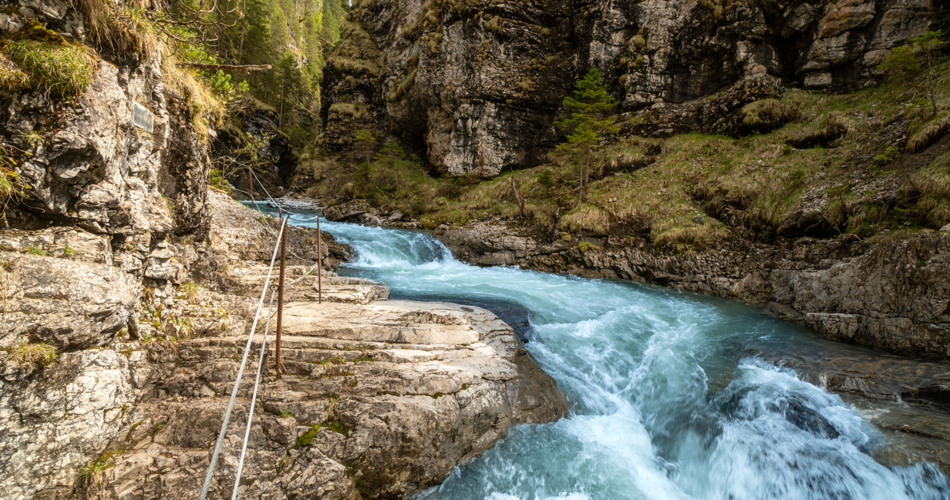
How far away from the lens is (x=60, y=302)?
389 cm

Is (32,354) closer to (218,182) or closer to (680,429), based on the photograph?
(218,182)

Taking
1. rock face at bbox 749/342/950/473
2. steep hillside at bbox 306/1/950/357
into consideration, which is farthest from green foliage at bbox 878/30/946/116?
rock face at bbox 749/342/950/473

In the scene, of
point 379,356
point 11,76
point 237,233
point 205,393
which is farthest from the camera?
point 237,233

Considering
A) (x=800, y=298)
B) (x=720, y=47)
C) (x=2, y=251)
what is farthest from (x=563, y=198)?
(x=2, y=251)

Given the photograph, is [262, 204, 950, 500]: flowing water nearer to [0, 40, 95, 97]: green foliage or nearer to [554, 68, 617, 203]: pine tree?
[0, 40, 95, 97]: green foliage

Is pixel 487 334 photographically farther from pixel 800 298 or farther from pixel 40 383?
pixel 800 298

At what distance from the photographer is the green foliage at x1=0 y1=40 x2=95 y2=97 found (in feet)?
12.6

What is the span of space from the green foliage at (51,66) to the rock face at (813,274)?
1403cm

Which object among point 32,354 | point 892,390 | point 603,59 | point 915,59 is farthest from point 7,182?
point 603,59

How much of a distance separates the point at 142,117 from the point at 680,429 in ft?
32.1

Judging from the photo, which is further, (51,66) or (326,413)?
(326,413)

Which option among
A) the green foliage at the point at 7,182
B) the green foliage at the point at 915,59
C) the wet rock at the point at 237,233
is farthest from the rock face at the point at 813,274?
the green foliage at the point at 7,182

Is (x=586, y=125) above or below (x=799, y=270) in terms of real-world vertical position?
above

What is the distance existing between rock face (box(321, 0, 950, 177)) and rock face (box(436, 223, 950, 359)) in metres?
10.3
